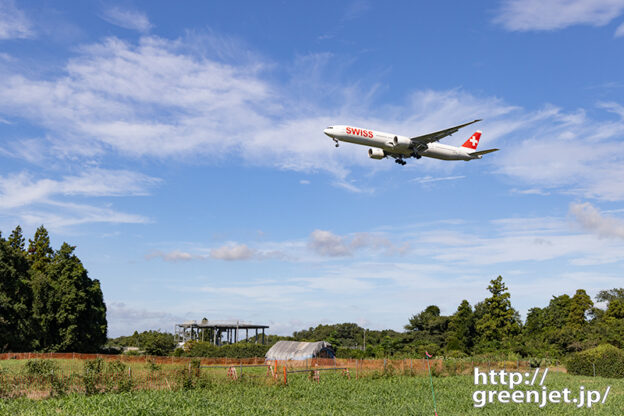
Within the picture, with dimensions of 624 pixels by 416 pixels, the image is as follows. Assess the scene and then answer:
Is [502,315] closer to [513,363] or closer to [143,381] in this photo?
[513,363]

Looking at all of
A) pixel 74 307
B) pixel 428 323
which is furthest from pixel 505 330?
pixel 74 307

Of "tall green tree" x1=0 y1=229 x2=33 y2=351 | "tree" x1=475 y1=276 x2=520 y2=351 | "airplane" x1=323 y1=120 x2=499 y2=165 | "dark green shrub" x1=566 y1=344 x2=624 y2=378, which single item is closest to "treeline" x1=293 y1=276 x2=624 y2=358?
"tree" x1=475 y1=276 x2=520 y2=351

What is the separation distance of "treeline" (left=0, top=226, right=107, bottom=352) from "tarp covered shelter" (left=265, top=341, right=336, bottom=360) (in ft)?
72.8

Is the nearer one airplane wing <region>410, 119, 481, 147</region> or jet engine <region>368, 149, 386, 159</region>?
airplane wing <region>410, 119, 481, 147</region>

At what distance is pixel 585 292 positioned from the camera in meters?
86.9

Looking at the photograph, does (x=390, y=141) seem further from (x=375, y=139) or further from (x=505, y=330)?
(x=505, y=330)

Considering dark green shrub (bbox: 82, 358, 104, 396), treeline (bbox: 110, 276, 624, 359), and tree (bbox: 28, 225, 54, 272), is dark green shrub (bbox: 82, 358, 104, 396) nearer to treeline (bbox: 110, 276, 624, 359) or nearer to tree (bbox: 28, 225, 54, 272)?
treeline (bbox: 110, 276, 624, 359)

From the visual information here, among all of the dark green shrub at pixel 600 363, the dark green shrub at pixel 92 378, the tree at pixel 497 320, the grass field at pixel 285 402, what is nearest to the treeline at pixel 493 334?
the tree at pixel 497 320

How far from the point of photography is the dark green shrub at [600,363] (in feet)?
146

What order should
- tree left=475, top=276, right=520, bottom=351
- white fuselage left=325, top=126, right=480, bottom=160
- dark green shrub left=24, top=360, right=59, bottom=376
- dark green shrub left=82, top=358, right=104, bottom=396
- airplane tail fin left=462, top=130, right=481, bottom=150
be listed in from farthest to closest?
1. tree left=475, top=276, right=520, bottom=351
2. airplane tail fin left=462, top=130, right=481, bottom=150
3. white fuselage left=325, top=126, right=480, bottom=160
4. dark green shrub left=24, top=360, right=59, bottom=376
5. dark green shrub left=82, top=358, right=104, bottom=396

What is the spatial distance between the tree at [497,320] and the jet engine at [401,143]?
1519 inches

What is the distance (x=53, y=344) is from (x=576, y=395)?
50.6m

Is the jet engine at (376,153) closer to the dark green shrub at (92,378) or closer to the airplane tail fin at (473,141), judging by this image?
the airplane tail fin at (473,141)

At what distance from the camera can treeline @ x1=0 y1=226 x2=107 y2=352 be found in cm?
5325
